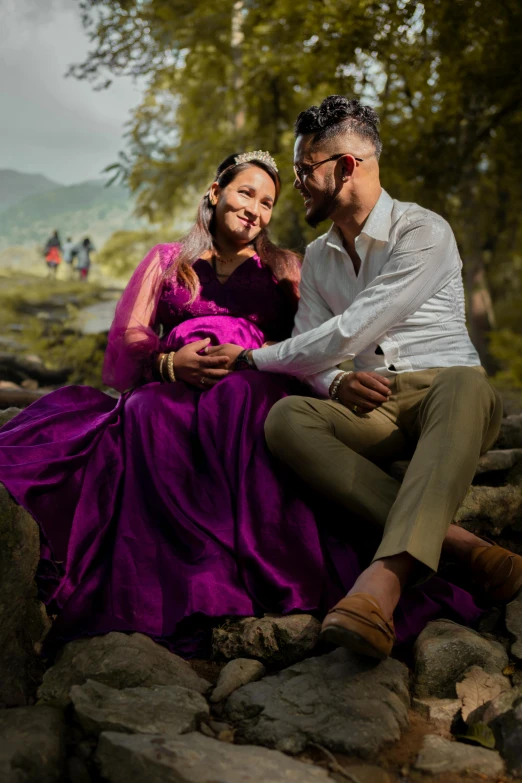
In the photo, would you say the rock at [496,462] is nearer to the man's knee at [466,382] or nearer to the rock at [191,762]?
the man's knee at [466,382]

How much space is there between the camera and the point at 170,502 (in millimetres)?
2742

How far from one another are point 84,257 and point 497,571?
1391 cm

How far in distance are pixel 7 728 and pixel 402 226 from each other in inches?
87.9

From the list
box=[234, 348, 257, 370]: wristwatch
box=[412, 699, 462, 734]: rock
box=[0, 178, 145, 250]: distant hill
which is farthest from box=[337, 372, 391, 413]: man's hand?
box=[0, 178, 145, 250]: distant hill

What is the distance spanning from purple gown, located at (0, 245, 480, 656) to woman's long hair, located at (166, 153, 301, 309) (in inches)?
24.0

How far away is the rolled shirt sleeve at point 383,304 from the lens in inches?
112

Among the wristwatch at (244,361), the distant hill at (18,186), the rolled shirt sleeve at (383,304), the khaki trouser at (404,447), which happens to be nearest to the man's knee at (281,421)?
the khaki trouser at (404,447)

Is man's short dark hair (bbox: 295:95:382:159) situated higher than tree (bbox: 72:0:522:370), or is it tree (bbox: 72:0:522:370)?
tree (bbox: 72:0:522:370)

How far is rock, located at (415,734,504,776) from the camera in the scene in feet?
6.15

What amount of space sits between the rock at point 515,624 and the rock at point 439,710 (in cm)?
31

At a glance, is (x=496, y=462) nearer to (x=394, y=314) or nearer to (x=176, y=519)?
(x=394, y=314)

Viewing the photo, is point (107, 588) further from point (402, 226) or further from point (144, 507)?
point (402, 226)

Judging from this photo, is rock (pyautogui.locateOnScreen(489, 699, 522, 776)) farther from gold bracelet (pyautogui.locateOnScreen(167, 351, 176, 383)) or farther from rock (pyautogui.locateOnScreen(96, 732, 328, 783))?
gold bracelet (pyautogui.locateOnScreen(167, 351, 176, 383))

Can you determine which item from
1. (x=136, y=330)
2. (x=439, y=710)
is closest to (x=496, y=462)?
(x=439, y=710)
